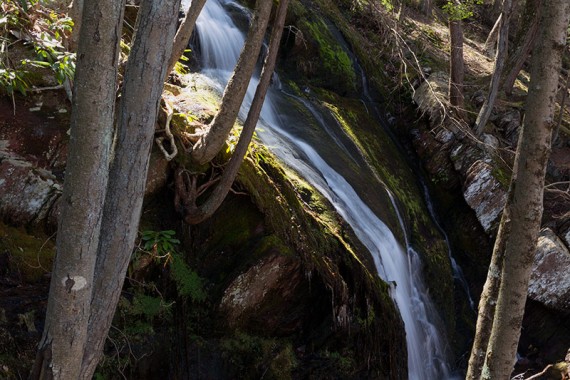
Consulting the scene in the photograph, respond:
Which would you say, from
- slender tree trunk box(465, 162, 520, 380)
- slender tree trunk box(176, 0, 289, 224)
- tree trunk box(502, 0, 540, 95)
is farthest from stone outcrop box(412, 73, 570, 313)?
slender tree trunk box(465, 162, 520, 380)

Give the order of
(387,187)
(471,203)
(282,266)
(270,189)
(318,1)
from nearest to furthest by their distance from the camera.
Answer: (282,266) < (270,189) < (387,187) < (471,203) < (318,1)

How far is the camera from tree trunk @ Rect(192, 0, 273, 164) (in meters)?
6.14

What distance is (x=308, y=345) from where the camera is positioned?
7156 mm

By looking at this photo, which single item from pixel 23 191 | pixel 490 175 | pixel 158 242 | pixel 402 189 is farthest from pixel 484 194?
pixel 23 191

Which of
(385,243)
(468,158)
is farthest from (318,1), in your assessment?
(385,243)

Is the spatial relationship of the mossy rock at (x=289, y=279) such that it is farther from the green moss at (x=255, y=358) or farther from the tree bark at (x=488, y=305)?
the tree bark at (x=488, y=305)

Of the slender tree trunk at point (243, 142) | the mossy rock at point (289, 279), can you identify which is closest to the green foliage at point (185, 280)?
the mossy rock at point (289, 279)

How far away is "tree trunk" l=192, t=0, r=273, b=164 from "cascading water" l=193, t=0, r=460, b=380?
209 centimetres

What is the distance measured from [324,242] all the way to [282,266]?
90cm

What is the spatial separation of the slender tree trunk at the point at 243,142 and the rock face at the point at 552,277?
257 inches

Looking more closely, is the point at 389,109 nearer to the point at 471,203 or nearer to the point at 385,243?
the point at 471,203

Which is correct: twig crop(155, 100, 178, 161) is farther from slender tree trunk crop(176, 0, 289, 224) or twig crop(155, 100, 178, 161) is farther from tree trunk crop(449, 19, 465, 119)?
tree trunk crop(449, 19, 465, 119)

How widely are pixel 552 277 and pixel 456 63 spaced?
538 cm

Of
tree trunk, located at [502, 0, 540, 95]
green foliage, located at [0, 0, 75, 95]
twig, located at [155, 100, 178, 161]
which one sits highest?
tree trunk, located at [502, 0, 540, 95]
